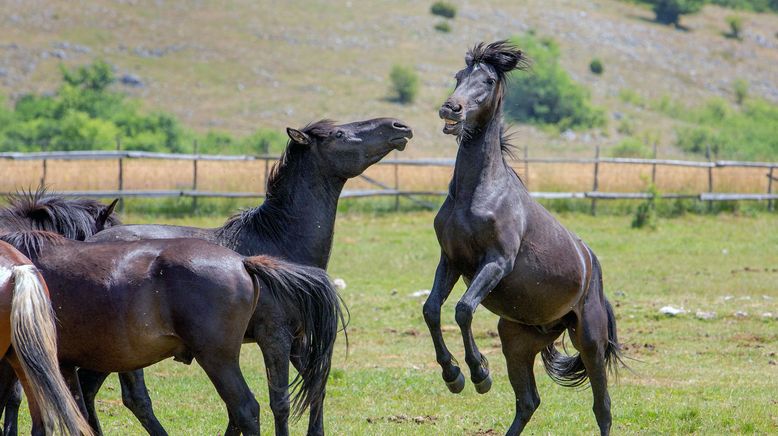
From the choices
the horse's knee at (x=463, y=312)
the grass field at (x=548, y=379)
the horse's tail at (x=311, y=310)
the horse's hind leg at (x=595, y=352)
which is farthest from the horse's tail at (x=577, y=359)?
the horse's tail at (x=311, y=310)

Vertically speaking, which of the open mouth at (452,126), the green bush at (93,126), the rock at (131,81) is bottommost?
the rock at (131,81)

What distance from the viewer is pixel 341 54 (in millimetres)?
58562

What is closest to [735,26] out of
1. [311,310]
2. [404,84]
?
[404,84]

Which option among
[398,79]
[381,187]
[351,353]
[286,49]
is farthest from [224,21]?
[351,353]

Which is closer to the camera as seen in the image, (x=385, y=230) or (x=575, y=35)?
(x=385, y=230)

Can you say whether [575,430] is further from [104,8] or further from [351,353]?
[104,8]

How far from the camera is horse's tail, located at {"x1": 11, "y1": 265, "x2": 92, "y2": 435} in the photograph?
17.1 ft

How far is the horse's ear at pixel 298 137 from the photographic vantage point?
7.28 metres

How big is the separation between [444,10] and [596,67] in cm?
1074

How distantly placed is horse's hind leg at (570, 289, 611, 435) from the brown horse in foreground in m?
3.50

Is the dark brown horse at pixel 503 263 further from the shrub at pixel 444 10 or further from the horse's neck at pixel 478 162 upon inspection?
the shrub at pixel 444 10

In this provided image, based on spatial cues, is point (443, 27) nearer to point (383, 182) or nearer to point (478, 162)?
point (383, 182)

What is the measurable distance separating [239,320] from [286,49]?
2110 inches

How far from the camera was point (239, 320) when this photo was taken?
573cm
